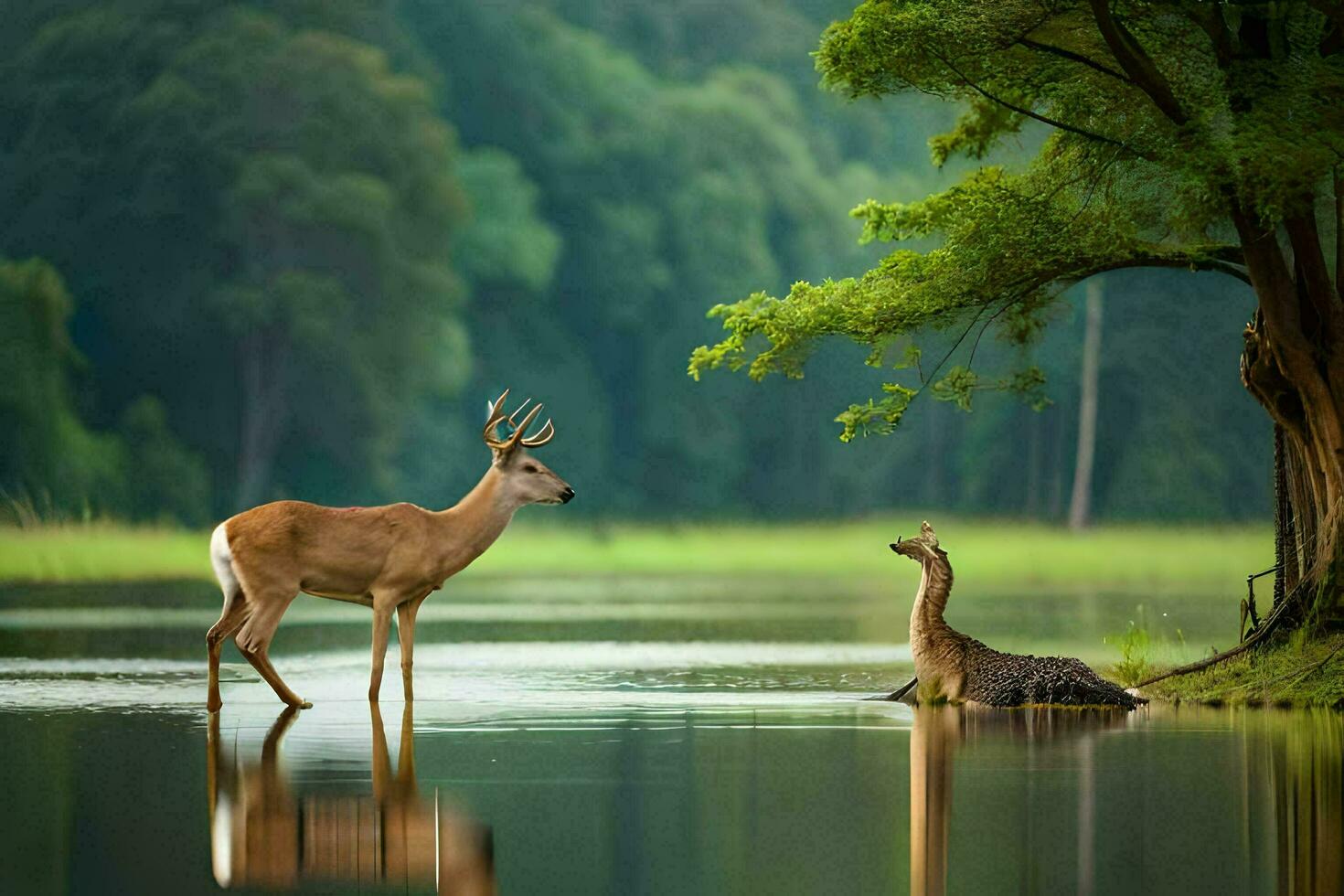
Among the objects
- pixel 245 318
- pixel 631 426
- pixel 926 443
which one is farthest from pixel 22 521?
pixel 926 443

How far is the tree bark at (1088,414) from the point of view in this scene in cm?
5938

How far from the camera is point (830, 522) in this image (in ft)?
202

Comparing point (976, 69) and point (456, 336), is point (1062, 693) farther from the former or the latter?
point (456, 336)

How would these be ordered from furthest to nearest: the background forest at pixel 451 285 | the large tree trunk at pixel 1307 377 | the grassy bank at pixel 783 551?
1. the background forest at pixel 451 285
2. the grassy bank at pixel 783 551
3. the large tree trunk at pixel 1307 377

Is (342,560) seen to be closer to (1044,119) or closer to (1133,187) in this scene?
(1044,119)

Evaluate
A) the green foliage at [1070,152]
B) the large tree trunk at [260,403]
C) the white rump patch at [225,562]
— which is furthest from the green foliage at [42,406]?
the white rump patch at [225,562]

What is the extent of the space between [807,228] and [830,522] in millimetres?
12024

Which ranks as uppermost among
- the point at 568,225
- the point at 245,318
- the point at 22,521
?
the point at 568,225

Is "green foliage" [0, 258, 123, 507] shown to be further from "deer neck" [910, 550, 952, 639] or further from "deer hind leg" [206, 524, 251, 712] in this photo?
"deer neck" [910, 550, 952, 639]

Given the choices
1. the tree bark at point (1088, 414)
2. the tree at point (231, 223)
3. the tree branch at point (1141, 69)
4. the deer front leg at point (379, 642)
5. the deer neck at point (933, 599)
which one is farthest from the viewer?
the tree bark at point (1088, 414)

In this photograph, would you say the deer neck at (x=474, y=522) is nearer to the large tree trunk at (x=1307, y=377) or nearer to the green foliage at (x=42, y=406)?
A: the large tree trunk at (x=1307, y=377)

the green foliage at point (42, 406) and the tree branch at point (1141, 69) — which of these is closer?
the tree branch at point (1141, 69)

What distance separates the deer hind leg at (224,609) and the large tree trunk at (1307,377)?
7340 mm

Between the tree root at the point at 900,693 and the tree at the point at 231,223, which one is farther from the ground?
the tree at the point at 231,223
